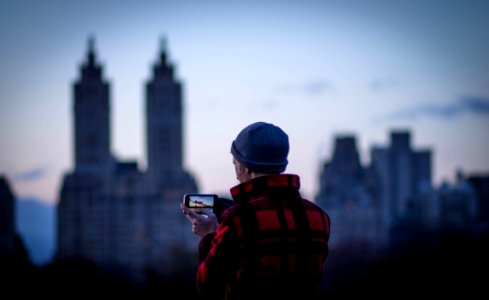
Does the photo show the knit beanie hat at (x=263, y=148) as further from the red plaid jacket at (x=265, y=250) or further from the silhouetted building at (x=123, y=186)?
the silhouetted building at (x=123, y=186)

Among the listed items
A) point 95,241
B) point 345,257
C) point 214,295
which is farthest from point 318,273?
point 95,241

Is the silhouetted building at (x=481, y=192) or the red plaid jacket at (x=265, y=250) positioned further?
the silhouetted building at (x=481, y=192)

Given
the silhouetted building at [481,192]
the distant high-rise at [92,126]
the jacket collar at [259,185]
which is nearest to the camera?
the jacket collar at [259,185]

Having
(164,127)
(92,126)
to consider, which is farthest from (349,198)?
(92,126)

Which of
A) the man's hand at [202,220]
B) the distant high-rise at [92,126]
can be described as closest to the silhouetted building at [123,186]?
the distant high-rise at [92,126]

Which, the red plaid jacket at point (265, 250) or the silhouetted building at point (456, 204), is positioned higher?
the red plaid jacket at point (265, 250)

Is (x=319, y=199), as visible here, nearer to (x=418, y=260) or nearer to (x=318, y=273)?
(x=418, y=260)

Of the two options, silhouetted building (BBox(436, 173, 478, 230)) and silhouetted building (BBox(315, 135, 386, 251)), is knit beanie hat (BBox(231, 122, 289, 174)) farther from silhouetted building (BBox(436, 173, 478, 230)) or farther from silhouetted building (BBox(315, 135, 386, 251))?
silhouetted building (BBox(436, 173, 478, 230))
